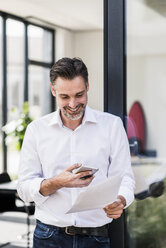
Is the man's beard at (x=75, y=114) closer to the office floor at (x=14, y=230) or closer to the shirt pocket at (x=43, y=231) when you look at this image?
the shirt pocket at (x=43, y=231)

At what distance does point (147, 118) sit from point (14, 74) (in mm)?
6089

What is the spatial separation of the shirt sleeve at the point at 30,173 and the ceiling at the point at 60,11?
18.2 ft

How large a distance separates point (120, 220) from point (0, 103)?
5945 millimetres

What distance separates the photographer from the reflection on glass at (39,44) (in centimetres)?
898

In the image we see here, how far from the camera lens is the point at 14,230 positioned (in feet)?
18.6

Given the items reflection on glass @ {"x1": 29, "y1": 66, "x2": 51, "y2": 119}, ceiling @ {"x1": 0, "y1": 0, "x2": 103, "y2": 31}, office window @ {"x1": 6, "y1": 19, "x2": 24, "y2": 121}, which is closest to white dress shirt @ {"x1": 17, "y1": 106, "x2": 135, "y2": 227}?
ceiling @ {"x1": 0, "y1": 0, "x2": 103, "y2": 31}

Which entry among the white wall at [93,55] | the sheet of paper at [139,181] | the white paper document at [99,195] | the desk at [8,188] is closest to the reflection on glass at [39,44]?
the white wall at [93,55]

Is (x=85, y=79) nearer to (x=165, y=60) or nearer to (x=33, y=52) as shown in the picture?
(x=165, y=60)

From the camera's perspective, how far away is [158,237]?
2529 mm

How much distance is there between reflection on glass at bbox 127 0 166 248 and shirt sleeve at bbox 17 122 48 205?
2.04 feet

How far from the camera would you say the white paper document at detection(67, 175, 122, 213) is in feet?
5.35

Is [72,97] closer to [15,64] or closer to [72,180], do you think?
[72,180]

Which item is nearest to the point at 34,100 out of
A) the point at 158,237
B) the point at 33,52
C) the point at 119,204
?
the point at 33,52

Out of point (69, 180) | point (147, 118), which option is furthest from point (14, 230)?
point (69, 180)
